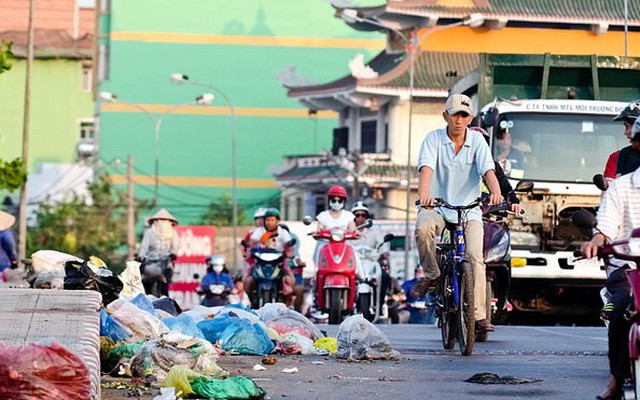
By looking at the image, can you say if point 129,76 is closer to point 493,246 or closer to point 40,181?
point 40,181

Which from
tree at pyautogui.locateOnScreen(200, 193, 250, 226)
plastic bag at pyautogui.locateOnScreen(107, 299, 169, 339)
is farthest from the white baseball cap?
tree at pyautogui.locateOnScreen(200, 193, 250, 226)

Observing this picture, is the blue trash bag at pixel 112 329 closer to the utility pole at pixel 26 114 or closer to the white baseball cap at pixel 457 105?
the white baseball cap at pixel 457 105

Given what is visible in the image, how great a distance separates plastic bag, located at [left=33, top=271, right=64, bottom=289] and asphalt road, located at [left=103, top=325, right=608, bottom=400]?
2.04 metres

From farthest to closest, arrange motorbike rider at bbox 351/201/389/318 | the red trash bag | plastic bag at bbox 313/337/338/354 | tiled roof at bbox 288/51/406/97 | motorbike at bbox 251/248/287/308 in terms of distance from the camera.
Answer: tiled roof at bbox 288/51/406/97
motorbike rider at bbox 351/201/389/318
motorbike at bbox 251/248/287/308
plastic bag at bbox 313/337/338/354
the red trash bag

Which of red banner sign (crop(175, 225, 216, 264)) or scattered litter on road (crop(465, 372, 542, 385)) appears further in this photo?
red banner sign (crop(175, 225, 216, 264))

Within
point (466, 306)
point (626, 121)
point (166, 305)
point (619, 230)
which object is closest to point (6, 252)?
point (166, 305)

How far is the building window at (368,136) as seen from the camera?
2589 inches

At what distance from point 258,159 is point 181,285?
2475 cm

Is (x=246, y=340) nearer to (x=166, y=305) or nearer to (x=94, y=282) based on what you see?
(x=94, y=282)

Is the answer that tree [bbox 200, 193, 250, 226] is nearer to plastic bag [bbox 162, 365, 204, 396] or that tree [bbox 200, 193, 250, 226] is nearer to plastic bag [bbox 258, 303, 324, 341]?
plastic bag [bbox 258, 303, 324, 341]

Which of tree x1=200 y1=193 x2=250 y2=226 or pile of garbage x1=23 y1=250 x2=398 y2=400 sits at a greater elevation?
tree x1=200 y1=193 x2=250 y2=226

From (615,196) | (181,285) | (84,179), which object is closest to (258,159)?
(84,179)

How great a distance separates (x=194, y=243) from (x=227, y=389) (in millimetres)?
60133

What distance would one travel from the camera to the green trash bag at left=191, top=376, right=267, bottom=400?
9.68 metres
